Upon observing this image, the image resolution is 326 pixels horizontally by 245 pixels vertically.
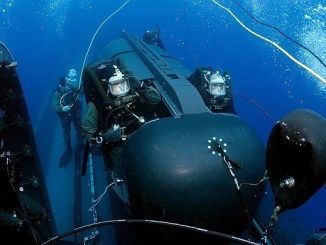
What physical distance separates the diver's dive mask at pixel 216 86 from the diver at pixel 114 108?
2.77 feet

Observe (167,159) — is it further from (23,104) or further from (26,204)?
(23,104)

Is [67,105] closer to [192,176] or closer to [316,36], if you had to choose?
[192,176]

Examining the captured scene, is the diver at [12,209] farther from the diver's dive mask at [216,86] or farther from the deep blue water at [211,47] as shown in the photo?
the deep blue water at [211,47]

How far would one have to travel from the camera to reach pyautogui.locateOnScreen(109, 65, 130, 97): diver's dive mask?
392cm

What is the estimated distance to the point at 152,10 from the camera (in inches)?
1277

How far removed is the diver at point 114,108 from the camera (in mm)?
3924

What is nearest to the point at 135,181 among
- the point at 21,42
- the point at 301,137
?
the point at 301,137

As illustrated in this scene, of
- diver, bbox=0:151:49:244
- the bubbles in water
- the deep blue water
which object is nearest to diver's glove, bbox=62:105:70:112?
the deep blue water

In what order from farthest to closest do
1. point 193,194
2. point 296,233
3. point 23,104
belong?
1. point 296,233
2. point 23,104
3. point 193,194

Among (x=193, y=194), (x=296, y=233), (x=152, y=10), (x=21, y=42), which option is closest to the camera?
(x=193, y=194)

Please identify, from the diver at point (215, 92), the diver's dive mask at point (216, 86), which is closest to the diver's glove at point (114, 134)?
the diver at point (215, 92)

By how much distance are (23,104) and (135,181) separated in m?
2.30

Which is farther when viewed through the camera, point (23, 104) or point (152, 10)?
point (152, 10)

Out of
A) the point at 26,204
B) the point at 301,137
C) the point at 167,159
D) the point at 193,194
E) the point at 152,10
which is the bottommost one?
the point at 26,204
